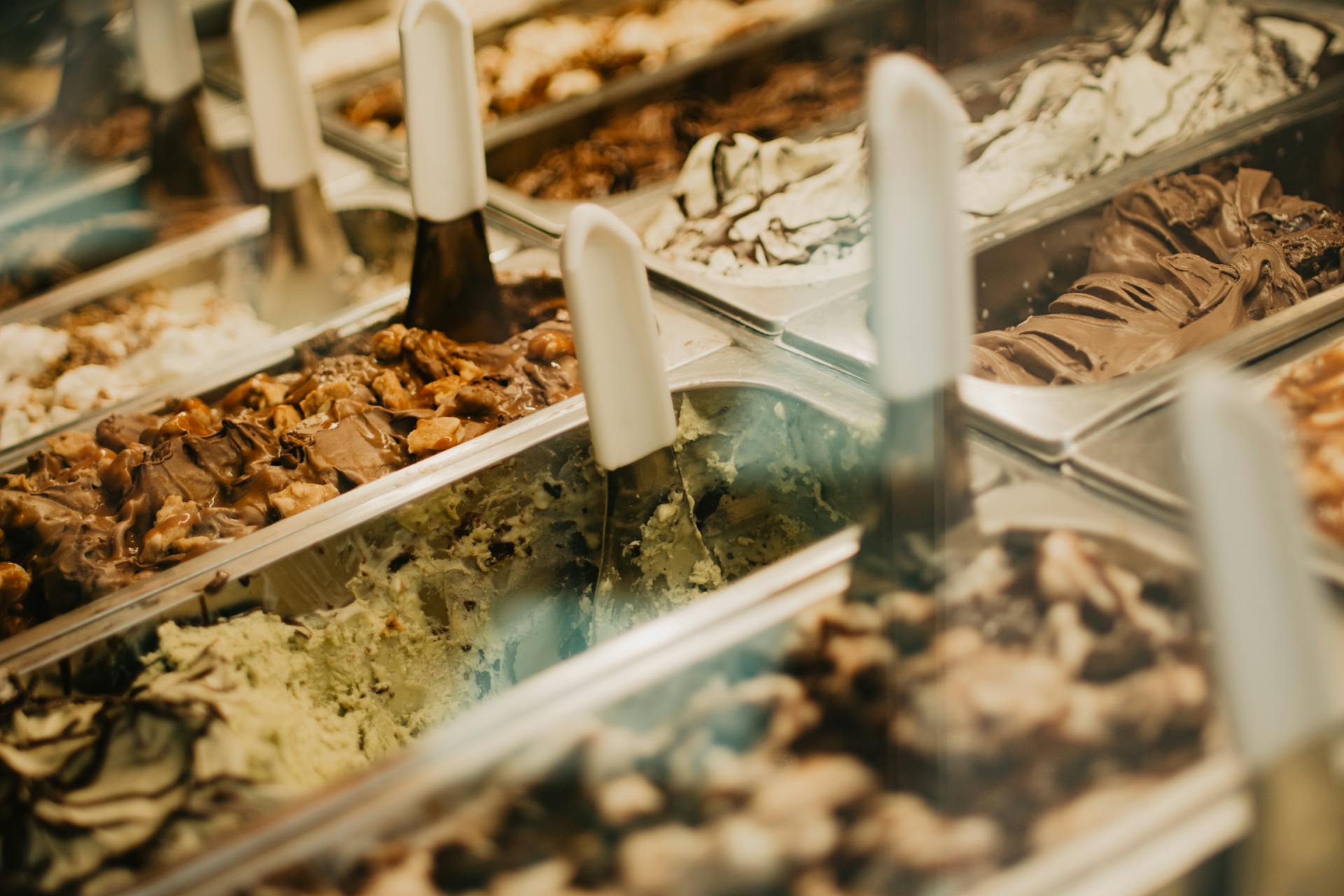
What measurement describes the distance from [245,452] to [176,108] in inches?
54.7

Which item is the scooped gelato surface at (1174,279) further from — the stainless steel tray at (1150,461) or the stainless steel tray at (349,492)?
the stainless steel tray at (349,492)

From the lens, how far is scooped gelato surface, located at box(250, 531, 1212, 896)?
87 centimetres

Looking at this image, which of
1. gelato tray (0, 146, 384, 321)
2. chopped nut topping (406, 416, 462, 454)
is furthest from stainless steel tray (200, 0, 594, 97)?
chopped nut topping (406, 416, 462, 454)

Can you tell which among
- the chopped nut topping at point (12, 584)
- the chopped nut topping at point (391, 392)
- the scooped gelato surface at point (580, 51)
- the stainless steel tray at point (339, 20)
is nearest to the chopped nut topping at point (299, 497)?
the chopped nut topping at point (391, 392)

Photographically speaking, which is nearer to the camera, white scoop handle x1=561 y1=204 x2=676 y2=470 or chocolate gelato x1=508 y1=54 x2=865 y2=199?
white scoop handle x1=561 y1=204 x2=676 y2=470

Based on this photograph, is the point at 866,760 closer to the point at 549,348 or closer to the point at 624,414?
the point at 624,414

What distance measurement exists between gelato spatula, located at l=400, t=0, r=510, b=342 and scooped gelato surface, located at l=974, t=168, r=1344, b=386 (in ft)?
2.69

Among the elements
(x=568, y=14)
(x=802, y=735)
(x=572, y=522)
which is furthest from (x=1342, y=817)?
(x=568, y=14)

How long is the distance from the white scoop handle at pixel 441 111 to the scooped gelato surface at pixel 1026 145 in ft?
1.52

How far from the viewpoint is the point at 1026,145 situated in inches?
81.0

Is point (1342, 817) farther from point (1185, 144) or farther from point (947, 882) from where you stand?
point (1185, 144)

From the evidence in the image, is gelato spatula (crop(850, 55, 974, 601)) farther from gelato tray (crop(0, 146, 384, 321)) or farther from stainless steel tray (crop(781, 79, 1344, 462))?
gelato tray (crop(0, 146, 384, 321))

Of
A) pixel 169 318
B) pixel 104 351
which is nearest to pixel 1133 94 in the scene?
pixel 169 318

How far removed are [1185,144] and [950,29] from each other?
1.07 m
